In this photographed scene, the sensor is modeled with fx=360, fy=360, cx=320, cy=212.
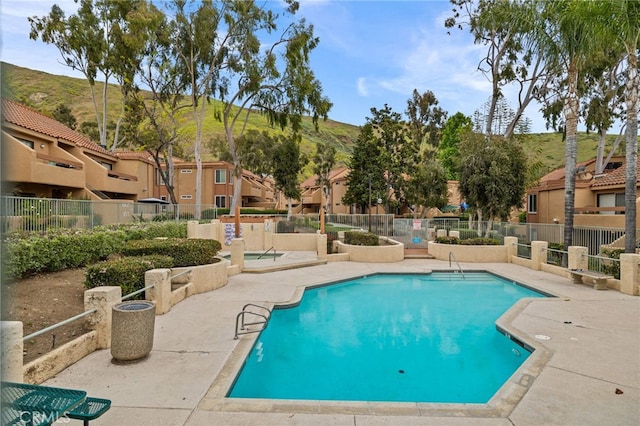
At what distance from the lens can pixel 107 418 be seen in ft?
14.1

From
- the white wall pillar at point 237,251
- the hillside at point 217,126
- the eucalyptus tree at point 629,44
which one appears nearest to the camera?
the eucalyptus tree at point 629,44

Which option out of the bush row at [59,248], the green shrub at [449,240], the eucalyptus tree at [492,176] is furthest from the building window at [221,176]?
the bush row at [59,248]

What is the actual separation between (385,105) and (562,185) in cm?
1553

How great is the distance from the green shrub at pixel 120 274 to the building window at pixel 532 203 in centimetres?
2951

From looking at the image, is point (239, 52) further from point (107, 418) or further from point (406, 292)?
point (107, 418)

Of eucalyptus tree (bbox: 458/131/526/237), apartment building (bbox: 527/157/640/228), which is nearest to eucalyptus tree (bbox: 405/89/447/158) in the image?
apartment building (bbox: 527/157/640/228)

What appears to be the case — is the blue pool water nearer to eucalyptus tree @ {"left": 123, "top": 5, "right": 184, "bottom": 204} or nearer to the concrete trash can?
the concrete trash can

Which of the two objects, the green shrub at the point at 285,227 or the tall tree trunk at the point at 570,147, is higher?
the tall tree trunk at the point at 570,147

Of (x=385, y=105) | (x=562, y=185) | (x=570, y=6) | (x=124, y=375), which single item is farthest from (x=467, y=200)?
(x=124, y=375)

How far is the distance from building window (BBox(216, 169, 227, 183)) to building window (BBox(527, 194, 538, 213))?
30678mm

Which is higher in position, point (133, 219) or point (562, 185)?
point (562, 185)

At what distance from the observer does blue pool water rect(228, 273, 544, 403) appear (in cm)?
598

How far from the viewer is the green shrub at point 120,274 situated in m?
7.94

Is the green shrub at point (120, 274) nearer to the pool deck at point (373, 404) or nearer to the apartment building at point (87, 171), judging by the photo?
the pool deck at point (373, 404)
